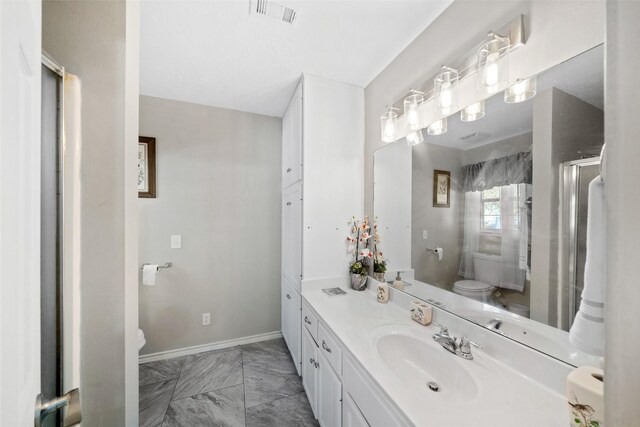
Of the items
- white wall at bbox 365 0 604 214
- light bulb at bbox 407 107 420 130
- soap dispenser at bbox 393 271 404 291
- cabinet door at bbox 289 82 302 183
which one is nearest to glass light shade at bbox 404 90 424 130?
light bulb at bbox 407 107 420 130

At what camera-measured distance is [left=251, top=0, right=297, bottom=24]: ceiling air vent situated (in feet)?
4.14

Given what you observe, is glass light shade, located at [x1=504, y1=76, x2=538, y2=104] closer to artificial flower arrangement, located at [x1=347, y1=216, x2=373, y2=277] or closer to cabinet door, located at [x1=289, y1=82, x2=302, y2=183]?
artificial flower arrangement, located at [x1=347, y1=216, x2=373, y2=277]

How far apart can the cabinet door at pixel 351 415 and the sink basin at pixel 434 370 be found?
0.22m

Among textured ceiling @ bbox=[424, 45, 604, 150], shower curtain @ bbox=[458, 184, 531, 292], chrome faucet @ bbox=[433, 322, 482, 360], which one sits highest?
textured ceiling @ bbox=[424, 45, 604, 150]

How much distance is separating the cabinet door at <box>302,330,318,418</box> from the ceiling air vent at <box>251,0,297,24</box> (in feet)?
6.31

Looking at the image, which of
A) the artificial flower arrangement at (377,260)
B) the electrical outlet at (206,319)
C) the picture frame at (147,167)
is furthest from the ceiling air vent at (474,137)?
the electrical outlet at (206,319)

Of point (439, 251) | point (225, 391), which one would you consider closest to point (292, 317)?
point (225, 391)

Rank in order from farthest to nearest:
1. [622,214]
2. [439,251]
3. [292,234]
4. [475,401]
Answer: [292,234] < [439,251] < [475,401] < [622,214]

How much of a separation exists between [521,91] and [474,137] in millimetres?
225

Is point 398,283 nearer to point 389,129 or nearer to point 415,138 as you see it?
point 415,138

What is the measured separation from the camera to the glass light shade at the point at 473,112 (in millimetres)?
1079

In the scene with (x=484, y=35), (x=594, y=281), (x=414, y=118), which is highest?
(x=484, y=35)

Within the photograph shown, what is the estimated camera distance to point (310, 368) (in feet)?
5.35
